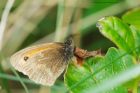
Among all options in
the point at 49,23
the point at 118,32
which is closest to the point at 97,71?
the point at 118,32

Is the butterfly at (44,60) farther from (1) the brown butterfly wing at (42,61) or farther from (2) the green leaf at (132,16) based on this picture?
(2) the green leaf at (132,16)

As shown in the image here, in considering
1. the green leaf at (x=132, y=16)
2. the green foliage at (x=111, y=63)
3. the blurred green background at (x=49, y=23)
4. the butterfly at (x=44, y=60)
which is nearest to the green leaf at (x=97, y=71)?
the green foliage at (x=111, y=63)

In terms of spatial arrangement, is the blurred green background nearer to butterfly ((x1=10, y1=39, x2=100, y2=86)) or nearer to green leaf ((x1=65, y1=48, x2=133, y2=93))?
butterfly ((x1=10, y1=39, x2=100, y2=86))

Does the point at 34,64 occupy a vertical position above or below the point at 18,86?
Answer: above

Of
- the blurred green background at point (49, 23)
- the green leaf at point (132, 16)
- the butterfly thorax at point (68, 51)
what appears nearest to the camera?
the green leaf at point (132, 16)

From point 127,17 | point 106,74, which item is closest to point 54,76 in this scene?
point 106,74

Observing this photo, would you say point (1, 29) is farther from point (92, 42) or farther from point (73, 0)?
point (92, 42)

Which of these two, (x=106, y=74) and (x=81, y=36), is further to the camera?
(x=81, y=36)
